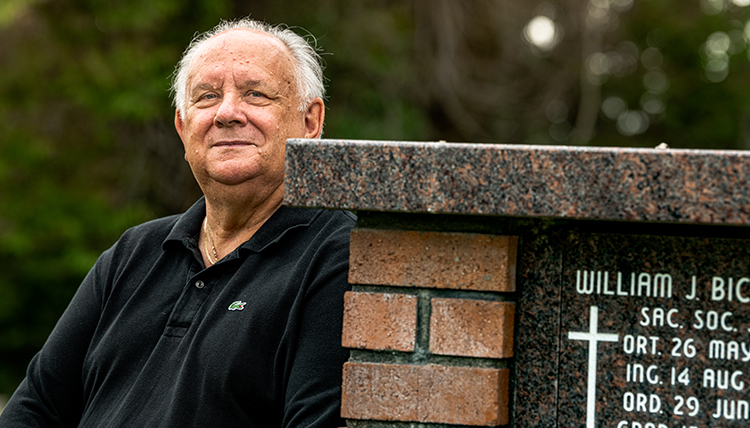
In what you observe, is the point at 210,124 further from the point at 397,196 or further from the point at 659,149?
the point at 659,149

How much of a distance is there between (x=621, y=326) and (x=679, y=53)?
11443 millimetres

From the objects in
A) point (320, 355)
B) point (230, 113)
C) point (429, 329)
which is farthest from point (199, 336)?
point (429, 329)

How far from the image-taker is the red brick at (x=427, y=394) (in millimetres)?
1485

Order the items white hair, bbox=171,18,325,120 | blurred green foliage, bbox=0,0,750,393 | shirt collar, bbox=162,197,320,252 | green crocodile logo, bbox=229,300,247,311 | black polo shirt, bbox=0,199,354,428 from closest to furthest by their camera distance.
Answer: black polo shirt, bbox=0,199,354,428 → green crocodile logo, bbox=229,300,247,311 → shirt collar, bbox=162,197,320,252 → white hair, bbox=171,18,325,120 → blurred green foliage, bbox=0,0,750,393

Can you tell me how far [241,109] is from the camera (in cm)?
240

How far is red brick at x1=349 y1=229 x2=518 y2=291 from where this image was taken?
4.94 ft

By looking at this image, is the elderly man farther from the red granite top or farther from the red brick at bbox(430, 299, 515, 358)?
the red granite top

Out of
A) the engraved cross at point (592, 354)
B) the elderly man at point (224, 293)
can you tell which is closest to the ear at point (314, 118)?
the elderly man at point (224, 293)

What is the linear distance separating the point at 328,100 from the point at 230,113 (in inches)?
110

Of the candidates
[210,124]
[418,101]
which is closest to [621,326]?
[210,124]

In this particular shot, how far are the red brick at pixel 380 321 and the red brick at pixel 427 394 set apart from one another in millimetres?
42

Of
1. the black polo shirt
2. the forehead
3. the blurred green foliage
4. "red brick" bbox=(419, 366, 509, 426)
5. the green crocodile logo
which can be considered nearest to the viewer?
"red brick" bbox=(419, 366, 509, 426)

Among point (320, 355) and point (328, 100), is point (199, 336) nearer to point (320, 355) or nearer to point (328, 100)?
point (320, 355)

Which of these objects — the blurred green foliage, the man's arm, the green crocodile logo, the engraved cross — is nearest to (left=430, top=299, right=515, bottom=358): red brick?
the engraved cross
